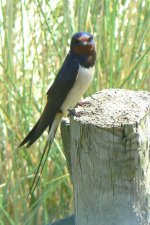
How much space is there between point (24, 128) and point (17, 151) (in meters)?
0.14

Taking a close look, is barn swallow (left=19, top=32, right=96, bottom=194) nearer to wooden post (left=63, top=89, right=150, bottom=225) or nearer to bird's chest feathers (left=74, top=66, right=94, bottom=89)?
bird's chest feathers (left=74, top=66, right=94, bottom=89)

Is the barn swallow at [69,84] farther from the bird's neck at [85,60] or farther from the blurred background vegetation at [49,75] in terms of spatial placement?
the blurred background vegetation at [49,75]

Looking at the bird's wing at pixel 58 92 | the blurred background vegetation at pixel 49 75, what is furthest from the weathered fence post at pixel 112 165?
the blurred background vegetation at pixel 49 75

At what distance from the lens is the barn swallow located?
239 centimetres

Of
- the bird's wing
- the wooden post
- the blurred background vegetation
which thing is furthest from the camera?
the blurred background vegetation

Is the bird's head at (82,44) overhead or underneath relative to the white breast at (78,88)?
overhead

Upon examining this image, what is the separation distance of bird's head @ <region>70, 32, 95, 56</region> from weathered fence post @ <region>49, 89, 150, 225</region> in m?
0.60

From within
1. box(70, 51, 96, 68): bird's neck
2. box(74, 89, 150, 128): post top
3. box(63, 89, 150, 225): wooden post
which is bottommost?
box(63, 89, 150, 225): wooden post

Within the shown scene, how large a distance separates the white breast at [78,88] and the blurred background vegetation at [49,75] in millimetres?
441

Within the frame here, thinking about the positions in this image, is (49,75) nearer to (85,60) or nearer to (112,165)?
(85,60)

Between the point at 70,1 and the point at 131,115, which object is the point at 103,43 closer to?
the point at 70,1

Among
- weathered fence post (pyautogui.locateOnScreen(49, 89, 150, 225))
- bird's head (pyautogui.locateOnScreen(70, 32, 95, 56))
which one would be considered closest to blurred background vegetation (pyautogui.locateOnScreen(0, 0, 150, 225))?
bird's head (pyautogui.locateOnScreen(70, 32, 95, 56))

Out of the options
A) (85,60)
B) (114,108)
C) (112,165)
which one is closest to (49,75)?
(85,60)

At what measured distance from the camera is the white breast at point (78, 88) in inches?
95.4
